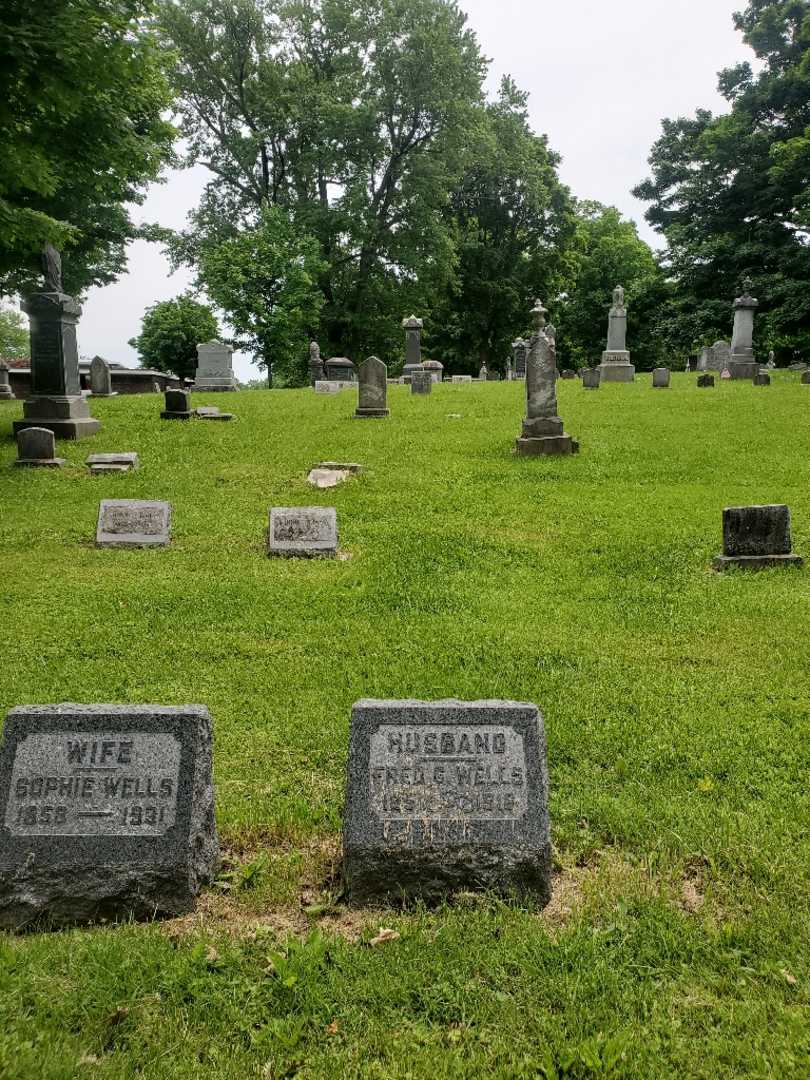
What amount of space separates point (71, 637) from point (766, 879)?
5501mm

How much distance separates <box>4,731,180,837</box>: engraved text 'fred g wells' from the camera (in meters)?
3.51

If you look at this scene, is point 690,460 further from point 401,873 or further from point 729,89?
point 729,89

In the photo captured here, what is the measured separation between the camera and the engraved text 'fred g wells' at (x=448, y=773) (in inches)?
141

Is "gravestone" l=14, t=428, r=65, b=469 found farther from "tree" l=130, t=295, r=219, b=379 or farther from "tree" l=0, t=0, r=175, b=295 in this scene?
"tree" l=130, t=295, r=219, b=379

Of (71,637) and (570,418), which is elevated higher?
(570,418)

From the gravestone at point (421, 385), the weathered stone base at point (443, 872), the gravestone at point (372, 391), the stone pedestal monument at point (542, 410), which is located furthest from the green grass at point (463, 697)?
the gravestone at point (421, 385)

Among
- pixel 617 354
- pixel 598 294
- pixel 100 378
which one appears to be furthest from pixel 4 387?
pixel 598 294

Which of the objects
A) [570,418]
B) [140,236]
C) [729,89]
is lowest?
[570,418]

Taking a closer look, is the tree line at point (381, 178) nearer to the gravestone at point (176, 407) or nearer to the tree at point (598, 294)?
the tree at point (598, 294)

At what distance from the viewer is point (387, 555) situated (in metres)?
9.41

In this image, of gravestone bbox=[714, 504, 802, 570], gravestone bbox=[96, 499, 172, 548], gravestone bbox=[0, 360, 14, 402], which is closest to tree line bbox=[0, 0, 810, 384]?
gravestone bbox=[0, 360, 14, 402]

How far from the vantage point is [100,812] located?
352cm

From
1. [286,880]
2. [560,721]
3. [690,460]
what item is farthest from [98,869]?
[690,460]

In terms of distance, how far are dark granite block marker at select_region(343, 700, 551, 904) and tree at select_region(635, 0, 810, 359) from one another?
34073 millimetres
